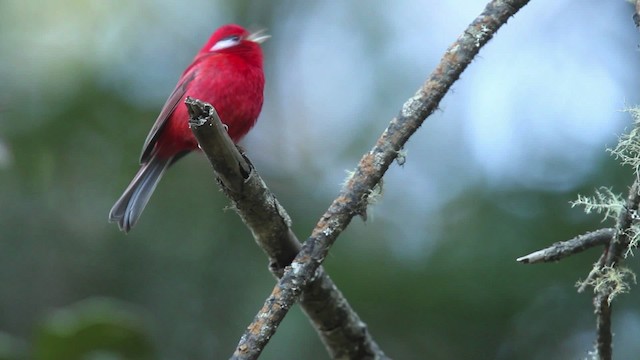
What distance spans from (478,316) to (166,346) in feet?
5.47

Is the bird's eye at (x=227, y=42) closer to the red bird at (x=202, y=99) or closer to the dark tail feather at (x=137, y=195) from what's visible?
the red bird at (x=202, y=99)

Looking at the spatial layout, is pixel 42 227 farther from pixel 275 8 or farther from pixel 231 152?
pixel 231 152

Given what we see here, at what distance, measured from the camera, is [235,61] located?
14.5 ft

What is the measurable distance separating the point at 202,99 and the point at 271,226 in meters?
1.44

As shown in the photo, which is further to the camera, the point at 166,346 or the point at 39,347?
the point at 166,346

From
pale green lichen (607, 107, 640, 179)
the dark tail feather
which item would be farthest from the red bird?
pale green lichen (607, 107, 640, 179)

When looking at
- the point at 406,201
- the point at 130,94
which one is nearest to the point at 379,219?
the point at 406,201

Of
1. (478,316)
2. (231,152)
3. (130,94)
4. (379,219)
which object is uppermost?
(130,94)

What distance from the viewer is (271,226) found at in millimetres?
2961

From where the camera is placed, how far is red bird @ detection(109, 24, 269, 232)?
4254 mm

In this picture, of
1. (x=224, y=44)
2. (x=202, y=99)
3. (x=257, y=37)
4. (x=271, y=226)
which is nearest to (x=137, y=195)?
(x=202, y=99)

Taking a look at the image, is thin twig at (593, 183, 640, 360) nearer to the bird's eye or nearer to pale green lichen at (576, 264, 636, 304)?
pale green lichen at (576, 264, 636, 304)

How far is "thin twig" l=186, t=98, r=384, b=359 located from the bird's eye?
1.80 m

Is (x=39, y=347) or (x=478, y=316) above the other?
(x=478, y=316)
